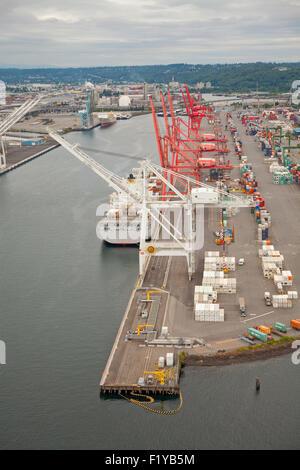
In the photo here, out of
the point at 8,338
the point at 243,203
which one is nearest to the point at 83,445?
the point at 8,338

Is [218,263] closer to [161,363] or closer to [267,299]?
[267,299]

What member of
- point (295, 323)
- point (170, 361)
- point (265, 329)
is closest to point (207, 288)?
point (265, 329)

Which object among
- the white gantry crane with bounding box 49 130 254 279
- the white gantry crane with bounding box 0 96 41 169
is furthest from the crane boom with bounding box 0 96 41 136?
the white gantry crane with bounding box 49 130 254 279

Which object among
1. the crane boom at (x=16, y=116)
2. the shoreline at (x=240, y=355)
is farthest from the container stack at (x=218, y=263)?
the crane boom at (x=16, y=116)

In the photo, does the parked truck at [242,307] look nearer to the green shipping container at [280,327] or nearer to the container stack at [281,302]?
the container stack at [281,302]
